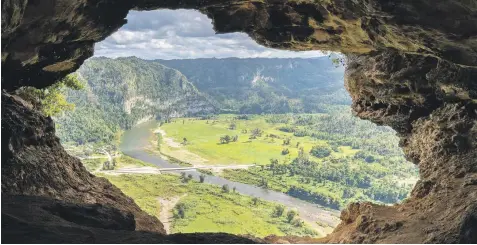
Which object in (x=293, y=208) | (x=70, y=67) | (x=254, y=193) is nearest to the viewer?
(x=70, y=67)

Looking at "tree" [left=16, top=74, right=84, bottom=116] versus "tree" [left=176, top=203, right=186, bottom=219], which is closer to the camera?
"tree" [left=16, top=74, right=84, bottom=116]

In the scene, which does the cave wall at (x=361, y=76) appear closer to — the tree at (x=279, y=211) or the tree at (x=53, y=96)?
the tree at (x=53, y=96)

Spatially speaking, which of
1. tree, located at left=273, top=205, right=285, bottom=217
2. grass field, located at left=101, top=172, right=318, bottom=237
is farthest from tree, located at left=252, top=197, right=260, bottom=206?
tree, located at left=273, top=205, right=285, bottom=217

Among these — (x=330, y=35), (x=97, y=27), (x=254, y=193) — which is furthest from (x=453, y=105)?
(x=254, y=193)

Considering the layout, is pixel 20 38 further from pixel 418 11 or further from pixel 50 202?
pixel 418 11

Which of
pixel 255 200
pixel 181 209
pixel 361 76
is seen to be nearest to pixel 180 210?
pixel 181 209

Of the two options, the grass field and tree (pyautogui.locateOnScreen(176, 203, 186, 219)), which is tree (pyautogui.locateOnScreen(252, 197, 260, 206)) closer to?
the grass field
